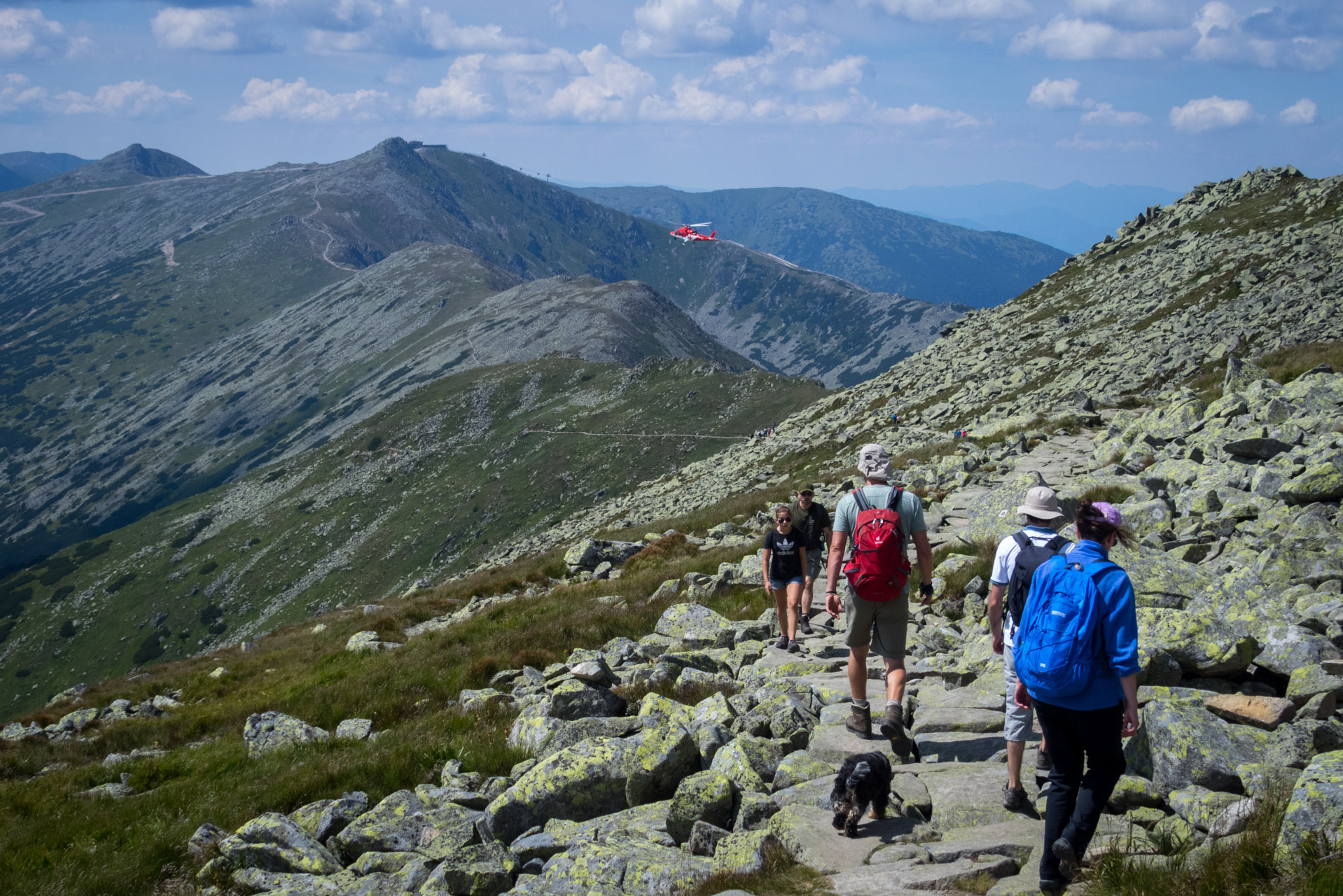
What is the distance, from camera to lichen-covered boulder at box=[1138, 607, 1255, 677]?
8.73m

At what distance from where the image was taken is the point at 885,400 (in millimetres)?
72500

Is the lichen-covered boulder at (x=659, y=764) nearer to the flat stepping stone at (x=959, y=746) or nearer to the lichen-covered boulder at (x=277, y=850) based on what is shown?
the flat stepping stone at (x=959, y=746)

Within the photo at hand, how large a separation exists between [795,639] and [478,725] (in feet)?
19.7

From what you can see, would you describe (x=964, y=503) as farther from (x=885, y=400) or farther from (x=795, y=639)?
(x=885, y=400)

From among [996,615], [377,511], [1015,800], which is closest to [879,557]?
[996,615]

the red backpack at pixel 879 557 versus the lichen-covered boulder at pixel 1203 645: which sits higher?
the red backpack at pixel 879 557

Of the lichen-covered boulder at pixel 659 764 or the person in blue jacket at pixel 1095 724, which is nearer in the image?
the person in blue jacket at pixel 1095 724

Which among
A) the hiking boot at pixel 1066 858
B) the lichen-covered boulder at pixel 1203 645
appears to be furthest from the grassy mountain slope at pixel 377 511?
the hiking boot at pixel 1066 858

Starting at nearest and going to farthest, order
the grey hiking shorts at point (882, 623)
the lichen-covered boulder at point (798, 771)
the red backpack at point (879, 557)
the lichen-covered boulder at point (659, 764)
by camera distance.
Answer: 1. the lichen-covered boulder at point (798, 771)
2. the lichen-covered boulder at point (659, 764)
3. the red backpack at point (879, 557)
4. the grey hiking shorts at point (882, 623)

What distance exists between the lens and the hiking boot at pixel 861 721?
9.23 m

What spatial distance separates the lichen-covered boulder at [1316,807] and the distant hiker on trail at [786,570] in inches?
351

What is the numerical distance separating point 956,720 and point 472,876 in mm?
5861

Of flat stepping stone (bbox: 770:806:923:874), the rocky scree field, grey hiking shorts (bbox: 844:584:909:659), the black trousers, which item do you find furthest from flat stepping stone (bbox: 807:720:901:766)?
the black trousers

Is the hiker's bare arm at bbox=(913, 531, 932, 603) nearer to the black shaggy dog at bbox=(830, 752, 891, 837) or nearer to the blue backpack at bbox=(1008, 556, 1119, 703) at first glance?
the blue backpack at bbox=(1008, 556, 1119, 703)
